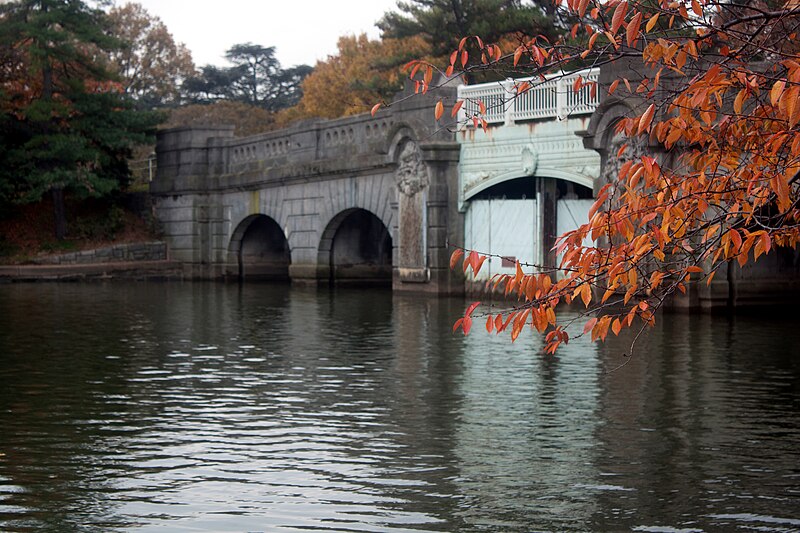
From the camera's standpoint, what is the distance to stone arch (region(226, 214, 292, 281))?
36.2 m

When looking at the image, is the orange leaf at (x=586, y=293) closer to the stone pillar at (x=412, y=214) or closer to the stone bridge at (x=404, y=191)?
the stone bridge at (x=404, y=191)

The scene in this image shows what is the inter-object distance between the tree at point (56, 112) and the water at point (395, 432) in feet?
62.1

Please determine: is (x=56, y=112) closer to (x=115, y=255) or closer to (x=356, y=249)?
(x=115, y=255)

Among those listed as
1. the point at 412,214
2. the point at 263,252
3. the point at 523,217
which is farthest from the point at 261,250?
the point at 523,217

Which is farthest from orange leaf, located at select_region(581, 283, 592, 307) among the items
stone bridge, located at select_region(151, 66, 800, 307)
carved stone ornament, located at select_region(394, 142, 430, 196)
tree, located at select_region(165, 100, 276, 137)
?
tree, located at select_region(165, 100, 276, 137)

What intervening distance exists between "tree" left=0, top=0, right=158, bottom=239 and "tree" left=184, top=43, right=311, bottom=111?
32922 mm

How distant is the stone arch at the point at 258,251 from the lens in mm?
36156

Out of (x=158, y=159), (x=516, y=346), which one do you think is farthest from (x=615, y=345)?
(x=158, y=159)

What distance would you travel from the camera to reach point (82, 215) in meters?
38.9

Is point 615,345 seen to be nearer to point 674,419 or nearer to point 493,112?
point 674,419

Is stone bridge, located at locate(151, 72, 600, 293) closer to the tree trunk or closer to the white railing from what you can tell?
the white railing

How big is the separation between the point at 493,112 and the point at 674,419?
48.6 feet

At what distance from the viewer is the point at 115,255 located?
36906 mm

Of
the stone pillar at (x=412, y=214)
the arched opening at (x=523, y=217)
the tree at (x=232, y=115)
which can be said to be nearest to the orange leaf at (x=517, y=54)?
the arched opening at (x=523, y=217)
